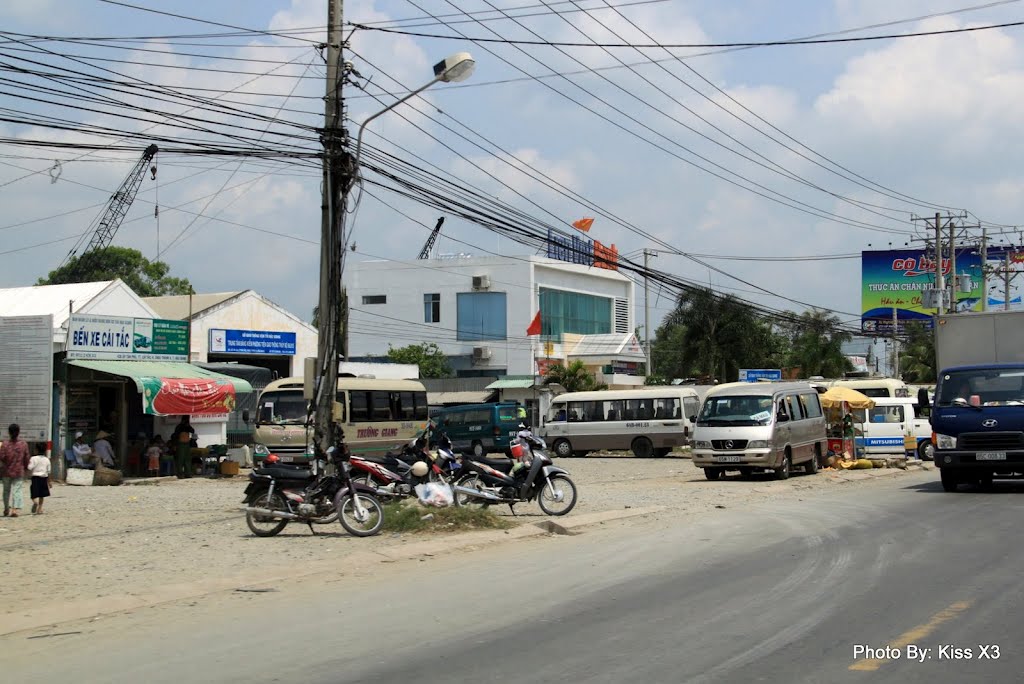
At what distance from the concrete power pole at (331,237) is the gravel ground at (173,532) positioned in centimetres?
218

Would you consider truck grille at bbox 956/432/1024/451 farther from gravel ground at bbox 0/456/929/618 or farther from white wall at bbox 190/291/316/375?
white wall at bbox 190/291/316/375

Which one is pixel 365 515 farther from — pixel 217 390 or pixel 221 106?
pixel 217 390

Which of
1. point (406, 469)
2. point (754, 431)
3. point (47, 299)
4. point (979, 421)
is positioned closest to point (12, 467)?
point (406, 469)

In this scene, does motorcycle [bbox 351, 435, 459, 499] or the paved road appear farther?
motorcycle [bbox 351, 435, 459, 499]

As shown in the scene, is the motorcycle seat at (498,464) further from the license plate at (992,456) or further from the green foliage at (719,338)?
the green foliage at (719,338)

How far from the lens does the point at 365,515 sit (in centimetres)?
1465

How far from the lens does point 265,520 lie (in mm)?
14859

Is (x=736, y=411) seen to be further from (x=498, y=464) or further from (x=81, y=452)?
(x=81, y=452)

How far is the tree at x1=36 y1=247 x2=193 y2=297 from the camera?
8069 centimetres

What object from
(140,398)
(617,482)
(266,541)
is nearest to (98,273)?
(140,398)

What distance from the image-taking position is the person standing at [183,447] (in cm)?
2758

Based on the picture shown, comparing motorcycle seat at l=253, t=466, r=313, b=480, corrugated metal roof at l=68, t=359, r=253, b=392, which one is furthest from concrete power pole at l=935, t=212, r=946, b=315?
motorcycle seat at l=253, t=466, r=313, b=480

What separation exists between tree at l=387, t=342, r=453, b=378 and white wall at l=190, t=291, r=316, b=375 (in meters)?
26.8

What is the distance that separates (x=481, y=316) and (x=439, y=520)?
55.5 m
